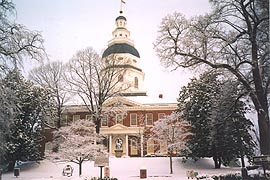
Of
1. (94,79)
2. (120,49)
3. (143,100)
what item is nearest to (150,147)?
(143,100)

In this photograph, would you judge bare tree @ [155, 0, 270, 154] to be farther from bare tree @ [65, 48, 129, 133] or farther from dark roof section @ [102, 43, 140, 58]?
bare tree @ [65, 48, 129, 133]

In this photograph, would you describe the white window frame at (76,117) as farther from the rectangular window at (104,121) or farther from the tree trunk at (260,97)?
the tree trunk at (260,97)

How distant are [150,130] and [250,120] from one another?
1.19m

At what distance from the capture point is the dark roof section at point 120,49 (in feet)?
13.4

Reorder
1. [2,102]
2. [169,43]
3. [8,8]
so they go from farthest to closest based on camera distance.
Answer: [169,43]
[8,8]
[2,102]

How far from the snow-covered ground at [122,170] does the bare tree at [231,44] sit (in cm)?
65

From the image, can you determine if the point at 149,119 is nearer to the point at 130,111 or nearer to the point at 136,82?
the point at 130,111

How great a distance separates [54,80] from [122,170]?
130cm

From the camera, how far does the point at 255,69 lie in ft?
12.5

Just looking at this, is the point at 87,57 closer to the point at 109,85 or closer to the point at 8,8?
the point at 109,85

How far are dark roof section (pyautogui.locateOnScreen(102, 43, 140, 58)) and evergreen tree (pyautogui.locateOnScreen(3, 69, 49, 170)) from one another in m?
0.88

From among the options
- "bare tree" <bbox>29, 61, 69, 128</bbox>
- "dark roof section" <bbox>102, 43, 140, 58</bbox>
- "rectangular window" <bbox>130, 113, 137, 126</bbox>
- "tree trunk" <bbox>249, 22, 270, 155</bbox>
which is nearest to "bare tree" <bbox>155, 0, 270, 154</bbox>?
"tree trunk" <bbox>249, 22, 270, 155</bbox>

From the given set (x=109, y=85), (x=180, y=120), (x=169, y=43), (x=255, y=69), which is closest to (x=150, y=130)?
(x=180, y=120)

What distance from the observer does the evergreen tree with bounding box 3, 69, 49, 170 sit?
3725 mm
